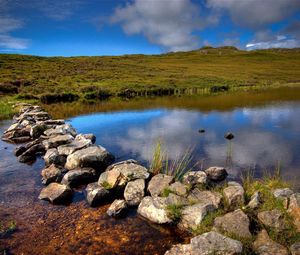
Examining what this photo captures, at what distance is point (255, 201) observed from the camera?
32.9 ft

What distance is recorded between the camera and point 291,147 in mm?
19000

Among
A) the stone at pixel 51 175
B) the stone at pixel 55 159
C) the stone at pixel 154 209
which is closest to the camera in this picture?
the stone at pixel 154 209

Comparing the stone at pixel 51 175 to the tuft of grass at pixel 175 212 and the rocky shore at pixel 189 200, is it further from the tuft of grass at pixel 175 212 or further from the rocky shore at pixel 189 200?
the tuft of grass at pixel 175 212

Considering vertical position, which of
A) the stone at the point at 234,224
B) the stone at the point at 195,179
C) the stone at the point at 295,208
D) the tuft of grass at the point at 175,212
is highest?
the stone at the point at 295,208

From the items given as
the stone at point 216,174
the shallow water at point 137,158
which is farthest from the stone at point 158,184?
the stone at point 216,174

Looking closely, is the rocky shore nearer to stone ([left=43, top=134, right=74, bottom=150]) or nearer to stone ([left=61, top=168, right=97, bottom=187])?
stone ([left=61, top=168, right=97, bottom=187])

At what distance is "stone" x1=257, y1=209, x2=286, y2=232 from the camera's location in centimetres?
871

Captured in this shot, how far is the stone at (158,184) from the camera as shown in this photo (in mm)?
11852

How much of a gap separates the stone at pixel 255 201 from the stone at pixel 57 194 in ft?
23.1

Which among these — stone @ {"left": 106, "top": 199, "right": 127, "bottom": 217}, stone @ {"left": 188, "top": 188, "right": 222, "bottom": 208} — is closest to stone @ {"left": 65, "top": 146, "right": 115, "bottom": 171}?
stone @ {"left": 106, "top": 199, "right": 127, "bottom": 217}

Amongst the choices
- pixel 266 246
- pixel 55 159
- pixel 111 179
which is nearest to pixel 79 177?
pixel 111 179

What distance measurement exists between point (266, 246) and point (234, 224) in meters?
1.15

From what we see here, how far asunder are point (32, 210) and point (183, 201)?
5.72 meters

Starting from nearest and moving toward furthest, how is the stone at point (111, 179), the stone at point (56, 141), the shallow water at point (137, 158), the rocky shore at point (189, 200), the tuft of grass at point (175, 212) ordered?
the rocky shore at point (189, 200) < the shallow water at point (137, 158) < the tuft of grass at point (175, 212) < the stone at point (111, 179) < the stone at point (56, 141)
